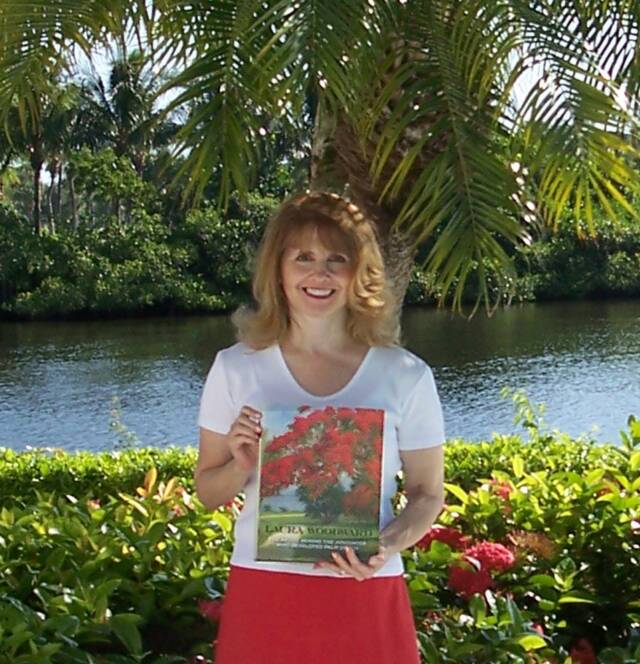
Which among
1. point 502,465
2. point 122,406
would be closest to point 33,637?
point 502,465

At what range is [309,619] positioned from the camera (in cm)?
197

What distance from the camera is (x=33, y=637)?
2623 millimetres

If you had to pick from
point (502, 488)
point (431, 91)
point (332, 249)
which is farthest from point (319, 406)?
point (502, 488)

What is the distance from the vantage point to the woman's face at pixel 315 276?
2062mm

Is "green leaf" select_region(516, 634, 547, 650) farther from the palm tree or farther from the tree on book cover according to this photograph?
the tree on book cover

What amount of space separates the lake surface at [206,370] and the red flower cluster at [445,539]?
7.55 m

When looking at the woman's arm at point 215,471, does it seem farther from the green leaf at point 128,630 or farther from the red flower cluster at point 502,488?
the red flower cluster at point 502,488

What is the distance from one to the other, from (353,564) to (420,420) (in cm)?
32

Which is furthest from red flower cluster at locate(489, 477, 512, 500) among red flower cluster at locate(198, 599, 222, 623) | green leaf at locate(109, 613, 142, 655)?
green leaf at locate(109, 613, 142, 655)

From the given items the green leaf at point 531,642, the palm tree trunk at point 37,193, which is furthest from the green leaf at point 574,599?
the palm tree trunk at point 37,193

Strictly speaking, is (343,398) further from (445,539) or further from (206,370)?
(206,370)

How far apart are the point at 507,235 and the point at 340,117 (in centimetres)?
92

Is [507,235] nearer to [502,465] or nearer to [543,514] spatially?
[543,514]

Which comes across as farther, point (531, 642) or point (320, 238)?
point (531, 642)
